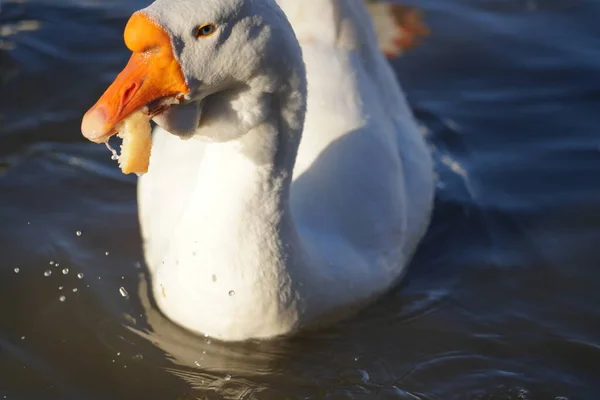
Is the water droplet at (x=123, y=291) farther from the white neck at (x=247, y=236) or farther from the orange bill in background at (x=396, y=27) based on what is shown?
the orange bill in background at (x=396, y=27)

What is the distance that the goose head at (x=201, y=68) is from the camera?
371cm

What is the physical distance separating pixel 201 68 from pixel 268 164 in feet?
2.11

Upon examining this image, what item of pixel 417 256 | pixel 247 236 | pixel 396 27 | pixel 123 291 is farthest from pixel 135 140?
pixel 396 27

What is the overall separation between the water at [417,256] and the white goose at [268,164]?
205mm

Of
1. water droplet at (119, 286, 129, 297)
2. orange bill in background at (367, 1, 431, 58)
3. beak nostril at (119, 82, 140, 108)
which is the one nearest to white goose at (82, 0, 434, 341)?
beak nostril at (119, 82, 140, 108)

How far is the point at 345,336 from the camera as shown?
197 inches

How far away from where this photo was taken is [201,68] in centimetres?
383

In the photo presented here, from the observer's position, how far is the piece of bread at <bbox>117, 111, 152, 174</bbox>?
382cm

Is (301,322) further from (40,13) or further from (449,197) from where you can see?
(40,13)

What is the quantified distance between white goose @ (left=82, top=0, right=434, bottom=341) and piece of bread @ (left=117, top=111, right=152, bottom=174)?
0.27ft

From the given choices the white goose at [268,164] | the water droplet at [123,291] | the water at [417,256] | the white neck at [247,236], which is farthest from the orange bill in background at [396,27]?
the white neck at [247,236]

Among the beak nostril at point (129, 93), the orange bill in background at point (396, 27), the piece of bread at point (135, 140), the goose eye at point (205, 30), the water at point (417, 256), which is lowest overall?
the water at point (417, 256)

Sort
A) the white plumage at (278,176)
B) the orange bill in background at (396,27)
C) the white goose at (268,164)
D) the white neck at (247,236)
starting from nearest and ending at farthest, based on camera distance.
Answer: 1. the white goose at (268,164)
2. the white plumage at (278,176)
3. the white neck at (247,236)
4. the orange bill in background at (396,27)

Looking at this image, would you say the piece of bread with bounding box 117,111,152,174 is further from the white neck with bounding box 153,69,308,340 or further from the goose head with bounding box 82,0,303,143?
the white neck with bounding box 153,69,308,340
